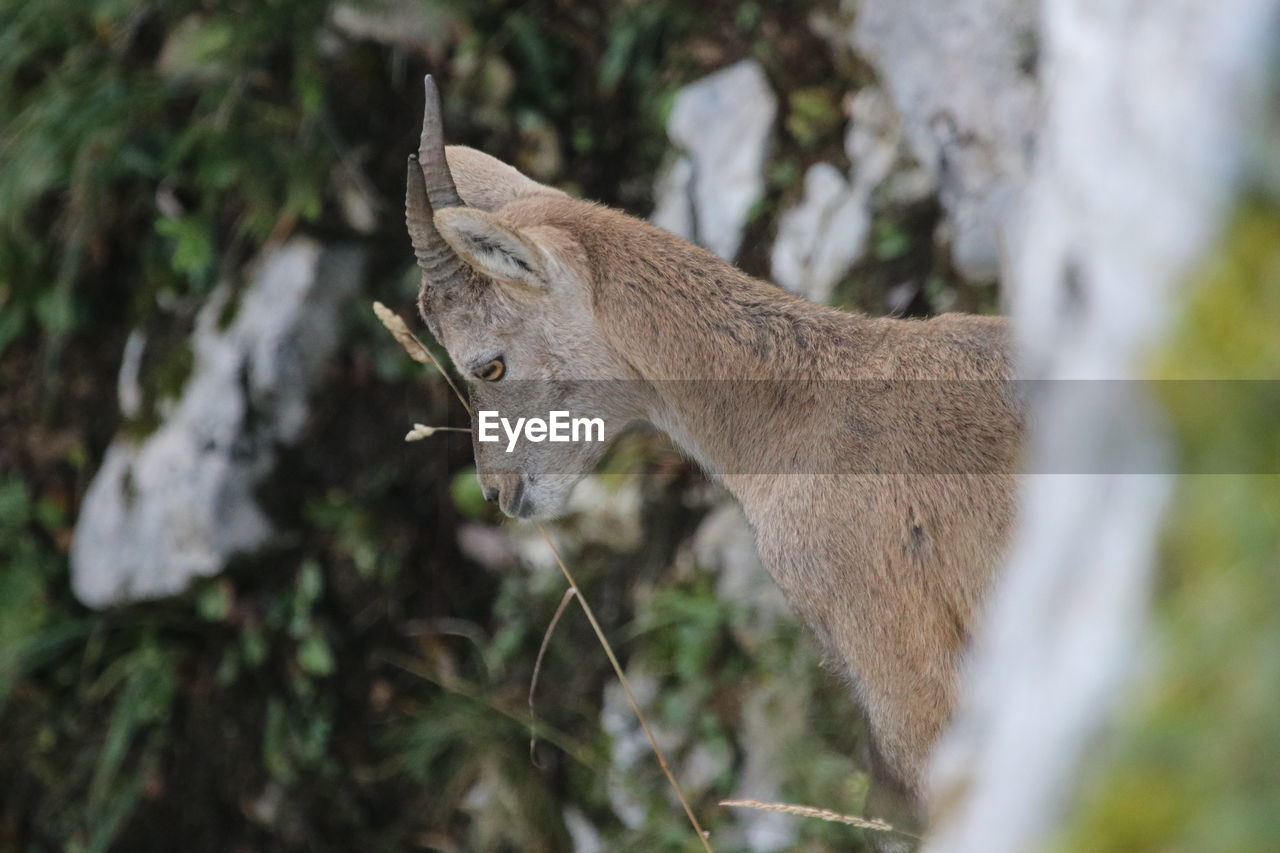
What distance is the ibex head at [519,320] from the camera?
395 cm

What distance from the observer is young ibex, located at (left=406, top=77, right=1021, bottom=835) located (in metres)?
3.66

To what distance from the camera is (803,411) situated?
13.0ft

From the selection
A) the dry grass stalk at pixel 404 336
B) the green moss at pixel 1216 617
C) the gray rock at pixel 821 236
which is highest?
the green moss at pixel 1216 617

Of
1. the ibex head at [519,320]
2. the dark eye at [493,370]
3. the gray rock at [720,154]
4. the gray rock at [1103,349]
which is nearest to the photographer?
the gray rock at [1103,349]

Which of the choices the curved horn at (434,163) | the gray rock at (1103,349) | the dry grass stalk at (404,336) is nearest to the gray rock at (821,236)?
the curved horn at (434,163)

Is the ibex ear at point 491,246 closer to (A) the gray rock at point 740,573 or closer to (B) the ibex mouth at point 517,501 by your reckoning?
(B) the ibex mouth at point 517,501

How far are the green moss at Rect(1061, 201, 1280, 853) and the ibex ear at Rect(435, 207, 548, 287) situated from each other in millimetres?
2994

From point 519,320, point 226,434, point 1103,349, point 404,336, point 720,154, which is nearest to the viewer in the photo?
point 1103,349

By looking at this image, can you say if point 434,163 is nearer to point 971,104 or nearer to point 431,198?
point 431,198

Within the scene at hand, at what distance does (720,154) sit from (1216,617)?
583 centimetres

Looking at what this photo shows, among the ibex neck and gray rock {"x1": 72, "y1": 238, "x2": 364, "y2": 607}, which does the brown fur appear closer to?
the ibex neck

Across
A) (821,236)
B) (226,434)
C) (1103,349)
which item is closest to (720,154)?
(821,236)

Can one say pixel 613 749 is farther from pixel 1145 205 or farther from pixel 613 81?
pixel 1145 205

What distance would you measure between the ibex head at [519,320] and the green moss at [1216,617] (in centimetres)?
305
